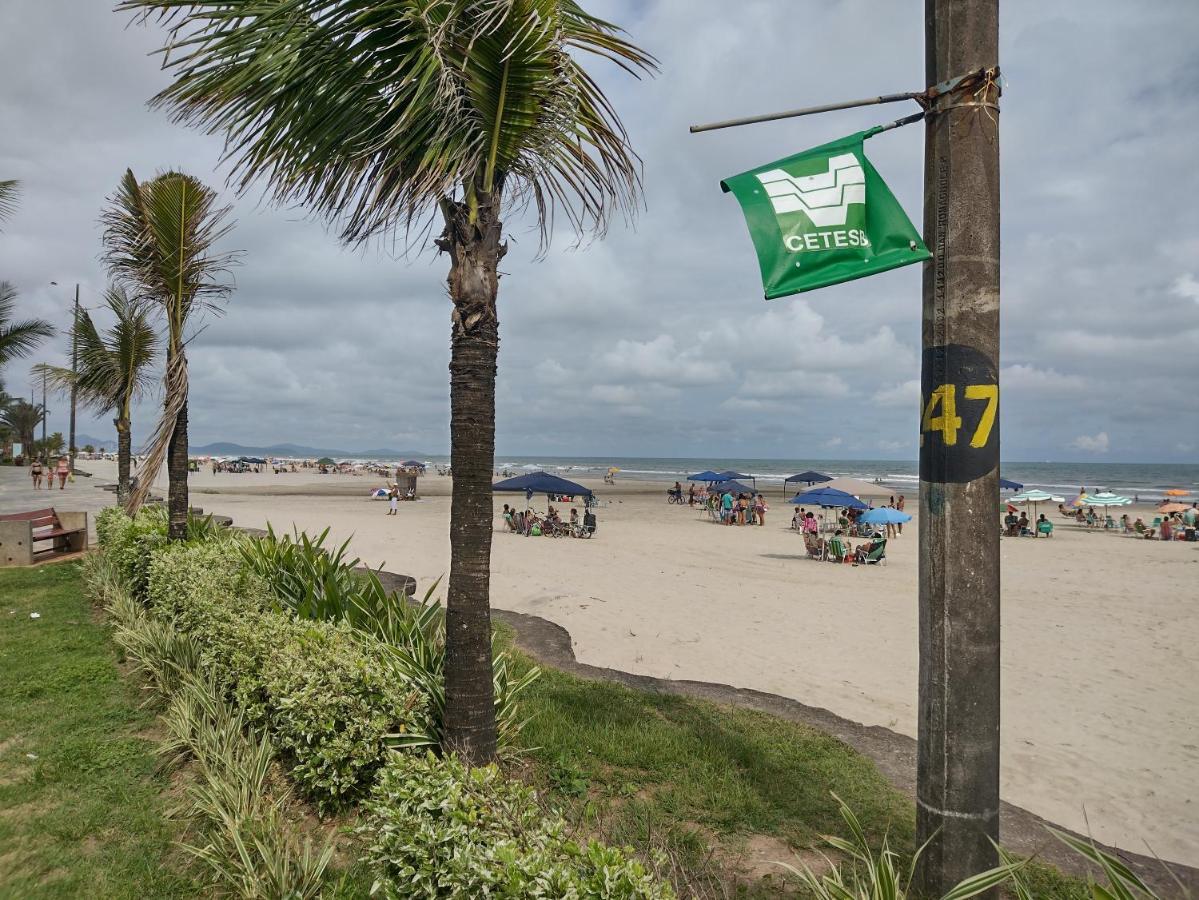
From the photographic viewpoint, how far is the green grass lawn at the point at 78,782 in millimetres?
3281

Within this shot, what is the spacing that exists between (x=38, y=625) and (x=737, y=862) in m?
8.66

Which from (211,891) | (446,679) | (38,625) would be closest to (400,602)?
(446,679)

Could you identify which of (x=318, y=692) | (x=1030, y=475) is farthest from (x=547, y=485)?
Answer: (x=1030, y=475)

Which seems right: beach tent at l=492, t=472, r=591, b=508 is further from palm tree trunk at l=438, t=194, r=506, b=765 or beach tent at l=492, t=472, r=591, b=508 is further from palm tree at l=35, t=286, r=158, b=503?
palm tree trunk at l=438, t=194, r=506, b=765

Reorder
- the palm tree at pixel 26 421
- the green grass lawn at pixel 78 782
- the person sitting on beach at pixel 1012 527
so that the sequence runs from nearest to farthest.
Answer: the green grass lawn at pixel 78 782 → the person sitting on beach at pixel 1012 527 → the palm tree at pixel 26 421

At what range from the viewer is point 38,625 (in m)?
8.12

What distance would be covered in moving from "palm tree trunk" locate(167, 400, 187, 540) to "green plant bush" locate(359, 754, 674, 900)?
6.83 meters

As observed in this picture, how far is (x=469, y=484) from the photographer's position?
359 cm

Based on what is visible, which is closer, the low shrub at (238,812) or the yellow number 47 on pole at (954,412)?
the yellow number 47 on pole at (954,412)

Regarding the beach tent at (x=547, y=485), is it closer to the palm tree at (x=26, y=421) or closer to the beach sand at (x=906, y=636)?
the beach sand at (x=906, y=636)

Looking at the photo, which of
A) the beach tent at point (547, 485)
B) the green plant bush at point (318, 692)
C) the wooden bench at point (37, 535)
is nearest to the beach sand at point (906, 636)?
the beach tent at point (547, 485)

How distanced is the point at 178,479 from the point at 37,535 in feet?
22.4

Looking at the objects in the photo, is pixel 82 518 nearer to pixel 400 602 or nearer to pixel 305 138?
pixel 400 602

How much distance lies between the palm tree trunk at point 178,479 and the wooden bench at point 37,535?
5.61 m
